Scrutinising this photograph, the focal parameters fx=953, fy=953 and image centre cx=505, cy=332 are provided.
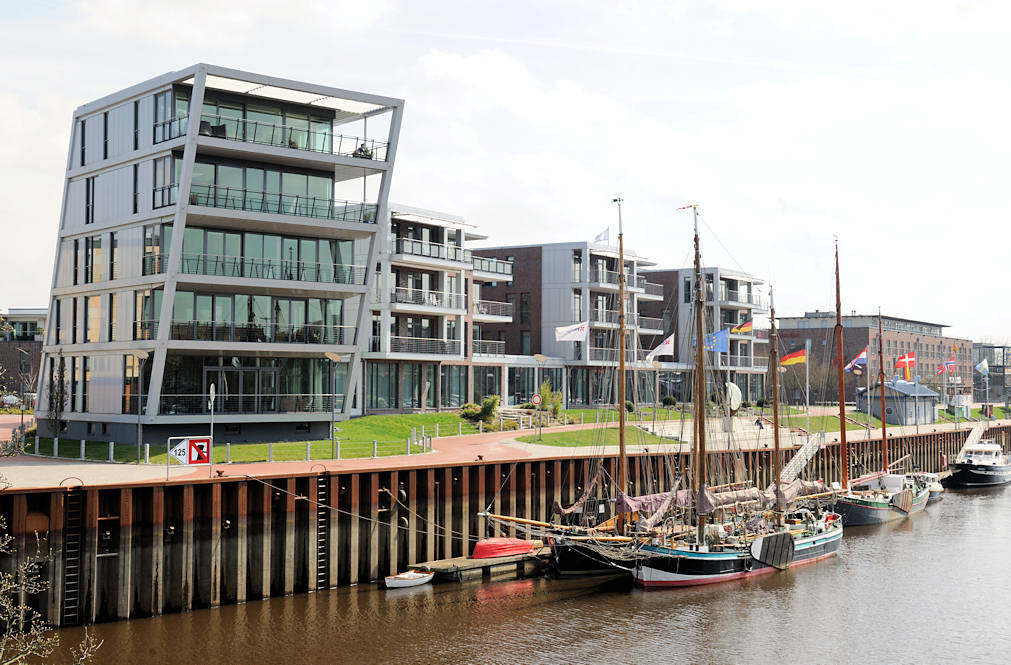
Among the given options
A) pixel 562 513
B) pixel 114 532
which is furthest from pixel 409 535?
pixel 114 532

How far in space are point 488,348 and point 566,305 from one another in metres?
8.91

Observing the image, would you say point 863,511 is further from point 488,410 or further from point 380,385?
point 380,385

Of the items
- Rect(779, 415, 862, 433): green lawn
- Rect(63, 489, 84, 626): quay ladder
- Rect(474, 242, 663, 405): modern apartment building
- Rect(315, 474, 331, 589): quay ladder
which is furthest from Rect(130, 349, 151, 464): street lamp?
Rect(779, 415, 862, 433): green lawn

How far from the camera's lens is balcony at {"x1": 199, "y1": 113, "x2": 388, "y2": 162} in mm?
45500

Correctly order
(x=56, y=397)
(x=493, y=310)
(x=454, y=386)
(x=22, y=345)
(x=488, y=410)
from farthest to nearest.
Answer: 1. (x=22, y=345)
2. (x=493, y=310)
3. (x=454, y=386)
4. (x=488, y=410)
5. (x=56, y=397)

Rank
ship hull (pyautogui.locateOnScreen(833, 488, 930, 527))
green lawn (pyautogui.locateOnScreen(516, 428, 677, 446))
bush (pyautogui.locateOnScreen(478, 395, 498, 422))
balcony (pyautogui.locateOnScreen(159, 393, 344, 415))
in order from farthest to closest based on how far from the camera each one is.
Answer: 1. bush (pyautogui.locateOnScreen(478, 395, 498, 422))
2. green lawn (pyautogui.locateOnScreen(516, 428, 677, 446))
3. ship hull (pyautogui.locateOnScreen(833, 488, 930, 527))
4. balcony (pyautogui.locateOnScreen(159, 393, 344, 415))

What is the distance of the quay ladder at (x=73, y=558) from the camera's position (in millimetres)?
28453

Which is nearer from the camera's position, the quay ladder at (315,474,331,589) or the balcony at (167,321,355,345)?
the quay ladder at (315,474,331,589)

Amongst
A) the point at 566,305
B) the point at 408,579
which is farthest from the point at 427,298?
the point at 408,579

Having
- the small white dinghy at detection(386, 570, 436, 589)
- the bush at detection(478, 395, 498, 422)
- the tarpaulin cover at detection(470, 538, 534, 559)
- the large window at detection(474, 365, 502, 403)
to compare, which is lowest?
the small white dinghy at detection(386, 570, 436, 589)

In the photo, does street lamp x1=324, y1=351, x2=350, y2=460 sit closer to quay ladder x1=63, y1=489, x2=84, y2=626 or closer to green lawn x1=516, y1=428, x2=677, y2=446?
green lawn x1=516, y1=428, x2=677, y2=446

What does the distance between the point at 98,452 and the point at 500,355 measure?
38683 mm

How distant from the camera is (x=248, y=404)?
4622 cm

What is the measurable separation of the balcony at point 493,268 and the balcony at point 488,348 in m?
5.42
